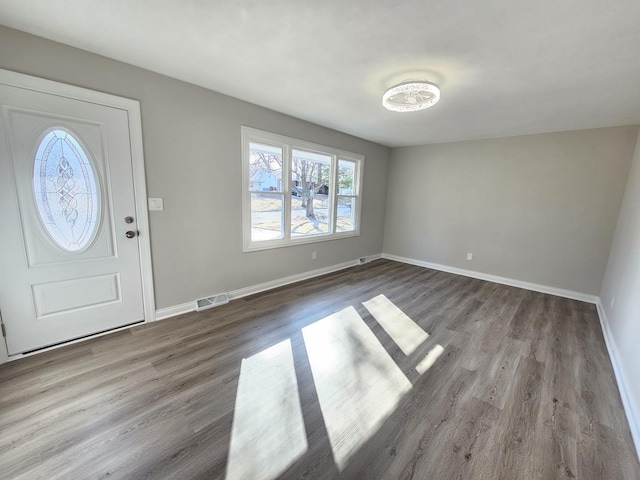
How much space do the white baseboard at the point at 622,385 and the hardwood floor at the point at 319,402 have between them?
47mm

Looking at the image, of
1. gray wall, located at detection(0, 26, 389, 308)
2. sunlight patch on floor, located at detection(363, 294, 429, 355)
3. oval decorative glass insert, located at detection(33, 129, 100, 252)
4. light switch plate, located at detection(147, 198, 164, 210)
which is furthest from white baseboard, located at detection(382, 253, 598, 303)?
oval decorative glass insert, located at detection(33, 129, 100, 252)

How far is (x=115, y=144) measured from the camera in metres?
2.27

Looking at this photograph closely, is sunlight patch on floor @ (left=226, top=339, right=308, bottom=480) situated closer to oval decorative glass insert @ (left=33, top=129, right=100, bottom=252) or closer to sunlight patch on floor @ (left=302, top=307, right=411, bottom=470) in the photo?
sunlight patch on floor @ (left=302, top=307, right=411, bottom=470)

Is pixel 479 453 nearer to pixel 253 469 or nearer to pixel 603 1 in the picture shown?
pixel 253 469

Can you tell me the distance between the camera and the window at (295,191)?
3.32 meters

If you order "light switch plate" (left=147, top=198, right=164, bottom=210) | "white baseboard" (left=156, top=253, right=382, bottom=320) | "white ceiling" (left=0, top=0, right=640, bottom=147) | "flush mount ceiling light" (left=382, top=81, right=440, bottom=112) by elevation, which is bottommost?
"white baseboard" (left=156, top=253, right=382, bottom=320)

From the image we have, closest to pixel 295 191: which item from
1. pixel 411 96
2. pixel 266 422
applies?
pixel 411 96

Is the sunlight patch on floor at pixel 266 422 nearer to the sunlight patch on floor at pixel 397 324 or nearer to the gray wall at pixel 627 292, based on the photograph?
the sunlight patch on floor at pixel 397 324

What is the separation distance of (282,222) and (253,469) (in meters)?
2.86

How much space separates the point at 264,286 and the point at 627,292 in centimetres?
379

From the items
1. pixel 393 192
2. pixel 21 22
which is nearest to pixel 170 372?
pixel 21 22

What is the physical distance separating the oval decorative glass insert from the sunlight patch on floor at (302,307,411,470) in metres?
2.18

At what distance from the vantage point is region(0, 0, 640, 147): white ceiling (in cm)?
148

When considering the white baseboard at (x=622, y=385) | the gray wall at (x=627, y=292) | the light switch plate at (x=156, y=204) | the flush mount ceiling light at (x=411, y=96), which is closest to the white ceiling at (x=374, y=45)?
the flush mount ceiling light at (x=411, y=96)
